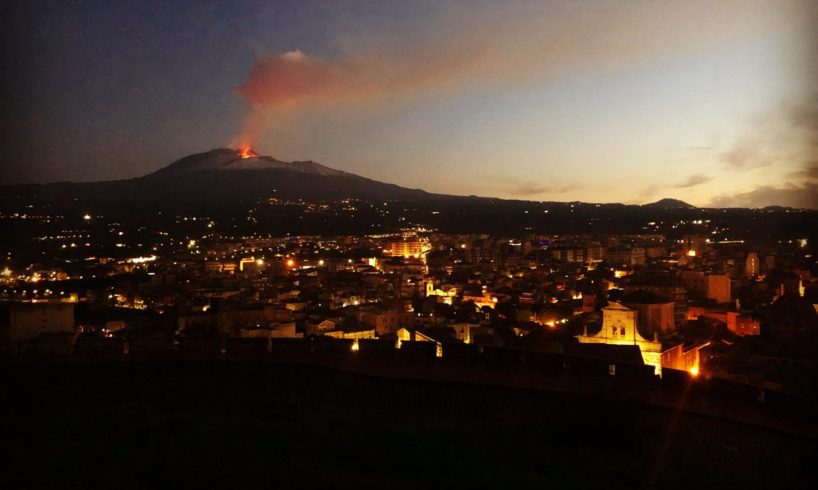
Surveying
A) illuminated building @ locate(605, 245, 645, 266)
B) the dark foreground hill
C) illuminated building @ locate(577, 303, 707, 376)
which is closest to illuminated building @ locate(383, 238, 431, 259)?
illuminated building @ locate(605, 245, 645, 266)

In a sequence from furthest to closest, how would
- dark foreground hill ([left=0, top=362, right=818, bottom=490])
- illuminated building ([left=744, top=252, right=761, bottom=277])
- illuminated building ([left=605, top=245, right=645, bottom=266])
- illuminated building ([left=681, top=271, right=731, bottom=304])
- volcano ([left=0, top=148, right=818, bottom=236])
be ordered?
volcano ([left=0, top=148, right=818, bottom=236]), illuminated building ([left=605, top=245, right=645, bottom=266]), illuminated building ([left=744, top=252, right=761, bottom=277]), illuminated building ([left=681, top=271, right=731, bottom=304]), dark foreground hill ([left=0, top=362, right=818, bottom=490])

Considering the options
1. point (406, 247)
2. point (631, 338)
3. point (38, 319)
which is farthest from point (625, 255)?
point (38, 319)

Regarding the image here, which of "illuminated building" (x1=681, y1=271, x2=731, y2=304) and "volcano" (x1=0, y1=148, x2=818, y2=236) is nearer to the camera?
"illuminated building" (x1=681, y1=271, x2=731, y2=304)

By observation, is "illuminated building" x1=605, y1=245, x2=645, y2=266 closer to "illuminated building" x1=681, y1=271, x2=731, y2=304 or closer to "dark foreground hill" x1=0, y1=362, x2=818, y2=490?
"illuminated building" x1=681, y1=271, x2=731, y2=304

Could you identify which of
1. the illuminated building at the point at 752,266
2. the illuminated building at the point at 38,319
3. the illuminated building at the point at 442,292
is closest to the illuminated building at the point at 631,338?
the illuminated building at the point at 38,319

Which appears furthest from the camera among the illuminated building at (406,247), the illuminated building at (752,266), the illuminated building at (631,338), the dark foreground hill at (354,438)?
the illuminated building at (406,247)

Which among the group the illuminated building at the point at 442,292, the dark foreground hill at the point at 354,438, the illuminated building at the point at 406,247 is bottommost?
the illuminated building at the point at 442,292

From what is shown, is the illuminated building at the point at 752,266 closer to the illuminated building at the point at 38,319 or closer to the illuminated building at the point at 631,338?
the illuminated building at the point at 631,338

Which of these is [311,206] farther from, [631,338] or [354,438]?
[354,438]

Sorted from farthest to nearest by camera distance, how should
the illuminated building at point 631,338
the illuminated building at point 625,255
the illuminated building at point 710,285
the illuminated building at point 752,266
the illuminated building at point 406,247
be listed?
the illuminated building at point 406,247 < the illuminated building at point 625,255 < the illuminated building at point 752,266 < the illuminated building at point 710,285 < the illuminated building at point 631,338

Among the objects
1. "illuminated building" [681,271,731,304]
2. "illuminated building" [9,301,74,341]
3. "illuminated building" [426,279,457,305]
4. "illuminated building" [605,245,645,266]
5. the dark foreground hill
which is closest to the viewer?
the dark foreground hill

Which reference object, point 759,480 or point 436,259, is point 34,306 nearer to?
point 759,480

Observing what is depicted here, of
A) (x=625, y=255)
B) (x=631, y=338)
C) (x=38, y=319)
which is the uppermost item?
(x=38, y=319)
